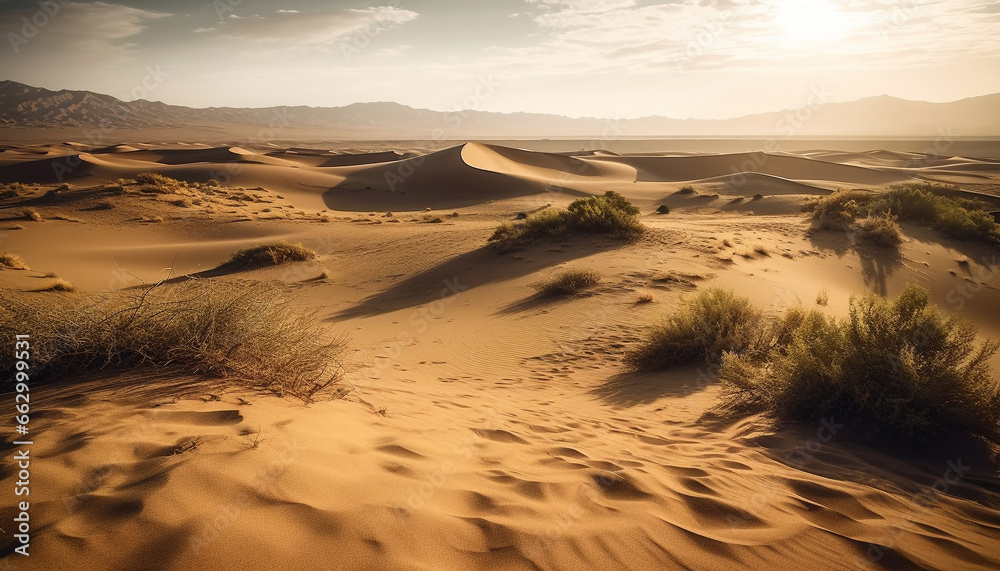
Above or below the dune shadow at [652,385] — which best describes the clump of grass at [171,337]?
above

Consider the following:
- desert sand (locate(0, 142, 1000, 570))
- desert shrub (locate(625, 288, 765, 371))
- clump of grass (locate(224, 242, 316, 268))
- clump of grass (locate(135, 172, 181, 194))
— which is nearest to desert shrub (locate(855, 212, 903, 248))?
desert sand (locate(0, 142, 1000, 570))

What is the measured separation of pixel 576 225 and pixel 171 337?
464 inches

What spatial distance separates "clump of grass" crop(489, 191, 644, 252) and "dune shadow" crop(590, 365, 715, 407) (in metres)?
7.62

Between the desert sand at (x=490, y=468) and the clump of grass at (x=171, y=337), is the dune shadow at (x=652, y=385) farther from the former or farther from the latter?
the clump of grass at (x=171, y=337)

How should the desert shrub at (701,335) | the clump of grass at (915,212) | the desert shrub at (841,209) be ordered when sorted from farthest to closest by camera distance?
the desert shrub at (841,209) < the clump of grass at (915,212) < the desert shrub at (701,335)

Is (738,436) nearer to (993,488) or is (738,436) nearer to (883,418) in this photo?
(883,418)

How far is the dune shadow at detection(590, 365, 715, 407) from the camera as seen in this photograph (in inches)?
230

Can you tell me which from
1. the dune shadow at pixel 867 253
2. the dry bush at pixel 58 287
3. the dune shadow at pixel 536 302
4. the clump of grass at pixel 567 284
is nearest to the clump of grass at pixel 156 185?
the dry bush at pixel 58 287

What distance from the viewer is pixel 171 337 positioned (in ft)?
13.3

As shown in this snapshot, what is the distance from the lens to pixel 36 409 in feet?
10.4

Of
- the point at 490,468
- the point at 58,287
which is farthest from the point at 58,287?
the point at 490,468

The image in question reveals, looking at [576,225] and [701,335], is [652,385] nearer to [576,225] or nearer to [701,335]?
[701,335]

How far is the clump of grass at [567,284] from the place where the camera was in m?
10.3

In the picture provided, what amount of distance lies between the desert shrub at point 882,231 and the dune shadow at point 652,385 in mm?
10978
